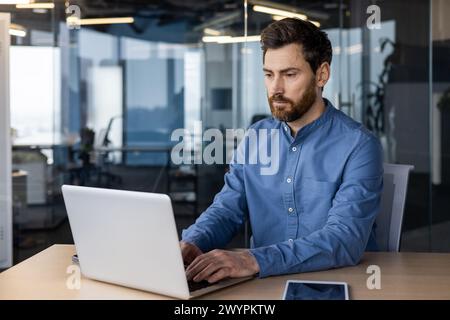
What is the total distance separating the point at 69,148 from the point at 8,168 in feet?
5.03

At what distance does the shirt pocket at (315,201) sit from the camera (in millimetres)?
2221

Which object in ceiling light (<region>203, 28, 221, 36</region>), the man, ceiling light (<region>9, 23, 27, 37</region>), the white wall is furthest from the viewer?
ceiling light (<region>203, 28, 221, 36</region>)

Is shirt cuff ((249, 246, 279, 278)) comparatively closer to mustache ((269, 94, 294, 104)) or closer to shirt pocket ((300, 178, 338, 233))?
shirt pocket ((300, 178, 338, 233))

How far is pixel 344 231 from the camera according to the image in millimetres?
1979

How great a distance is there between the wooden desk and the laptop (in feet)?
0.12

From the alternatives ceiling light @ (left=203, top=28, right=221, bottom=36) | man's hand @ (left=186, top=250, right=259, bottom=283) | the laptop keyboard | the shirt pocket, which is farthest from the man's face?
ceiling light @ (left=203, top=28, right=221, bottom=36)

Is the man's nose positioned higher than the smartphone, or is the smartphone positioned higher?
the man's nose

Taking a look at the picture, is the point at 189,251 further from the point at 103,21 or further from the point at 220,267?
the point at 103,21

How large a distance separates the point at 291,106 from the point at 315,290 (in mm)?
805

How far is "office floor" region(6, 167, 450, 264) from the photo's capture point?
542 cm

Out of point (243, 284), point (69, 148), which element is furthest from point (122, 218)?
point (69, 148)

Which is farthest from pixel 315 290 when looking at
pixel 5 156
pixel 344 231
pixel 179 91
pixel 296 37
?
pixel 179 91

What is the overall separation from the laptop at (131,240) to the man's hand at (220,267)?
0.06ft

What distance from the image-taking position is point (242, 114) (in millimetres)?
6004
